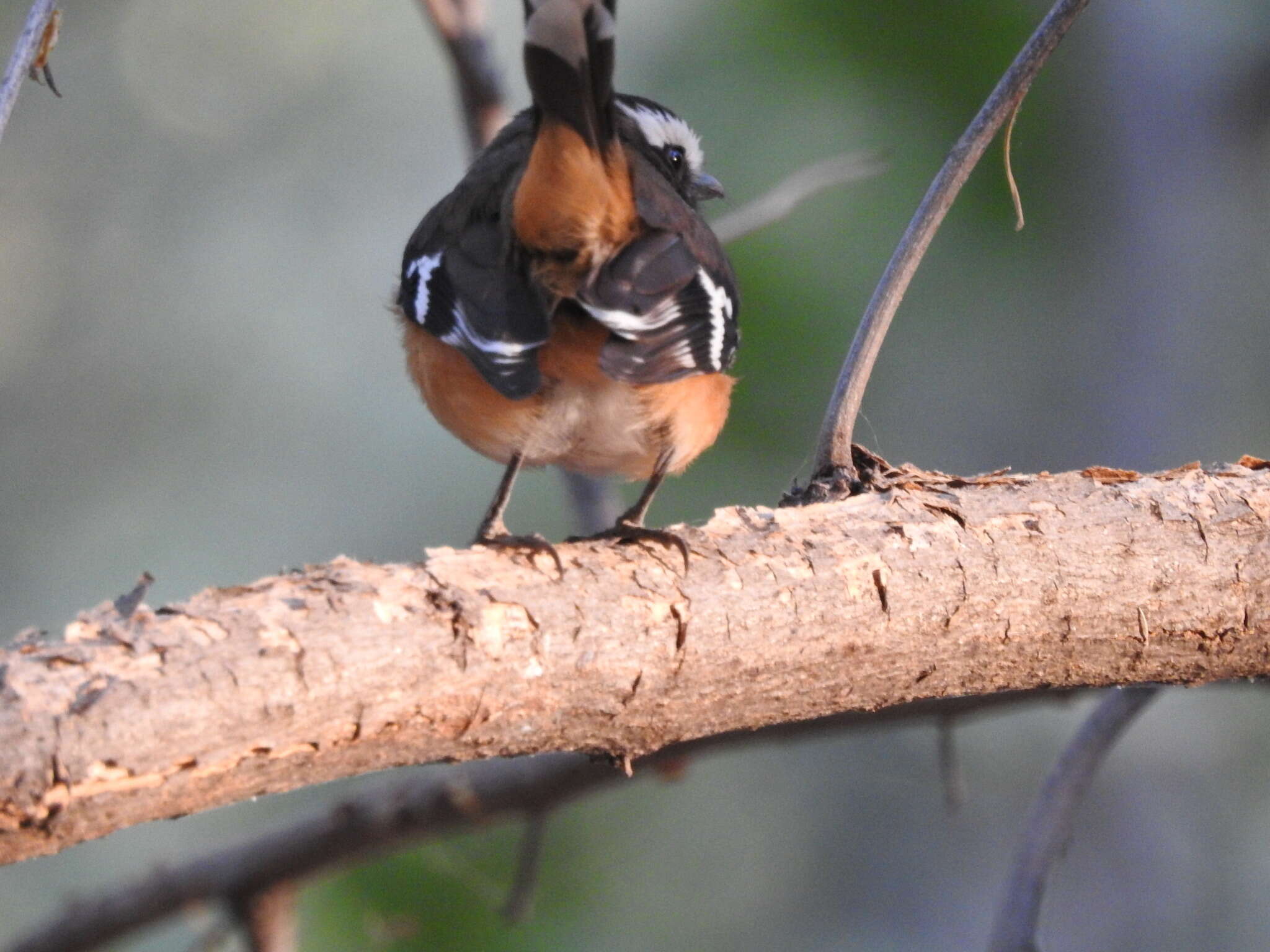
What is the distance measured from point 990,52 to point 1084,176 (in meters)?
0.83

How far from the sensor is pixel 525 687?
1.93 m

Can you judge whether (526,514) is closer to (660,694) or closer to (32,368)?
(32,368)

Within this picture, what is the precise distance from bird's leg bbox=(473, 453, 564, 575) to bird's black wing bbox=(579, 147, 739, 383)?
1.41ft

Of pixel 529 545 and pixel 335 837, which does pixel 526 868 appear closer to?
pixel 335 837

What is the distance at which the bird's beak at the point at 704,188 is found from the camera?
4020 mm

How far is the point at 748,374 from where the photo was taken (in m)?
6.59

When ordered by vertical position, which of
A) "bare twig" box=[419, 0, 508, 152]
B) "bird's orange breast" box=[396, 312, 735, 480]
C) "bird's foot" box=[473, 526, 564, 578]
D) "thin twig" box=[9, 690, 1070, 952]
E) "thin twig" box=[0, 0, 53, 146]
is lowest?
"thin twig" box=[9, 690, 1070, 952]

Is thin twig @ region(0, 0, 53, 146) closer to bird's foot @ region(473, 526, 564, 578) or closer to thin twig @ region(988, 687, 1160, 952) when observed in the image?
bird's foot @ region(473, 526, 564, 578)

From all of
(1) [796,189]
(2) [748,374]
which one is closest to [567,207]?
(1) [796,189]

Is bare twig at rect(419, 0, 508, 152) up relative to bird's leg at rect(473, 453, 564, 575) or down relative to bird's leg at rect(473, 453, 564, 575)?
up

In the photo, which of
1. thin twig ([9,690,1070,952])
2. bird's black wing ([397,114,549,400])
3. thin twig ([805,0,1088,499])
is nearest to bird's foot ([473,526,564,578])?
bird's black wing ([397,114,549,400])

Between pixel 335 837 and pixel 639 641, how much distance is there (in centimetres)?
206

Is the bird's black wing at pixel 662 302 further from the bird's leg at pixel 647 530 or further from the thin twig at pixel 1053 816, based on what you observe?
the thin twig at pixel 1053 816

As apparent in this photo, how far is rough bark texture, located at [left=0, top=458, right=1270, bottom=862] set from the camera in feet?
5.27
